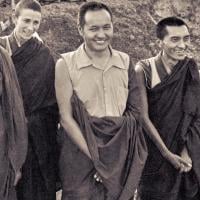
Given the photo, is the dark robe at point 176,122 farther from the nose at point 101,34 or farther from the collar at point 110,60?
the nose at point 101,34

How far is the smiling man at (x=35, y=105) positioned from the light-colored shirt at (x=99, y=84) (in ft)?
1.05

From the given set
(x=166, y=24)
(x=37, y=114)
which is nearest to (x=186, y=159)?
(x=166, y=24)

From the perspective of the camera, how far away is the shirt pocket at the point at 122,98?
137 inches

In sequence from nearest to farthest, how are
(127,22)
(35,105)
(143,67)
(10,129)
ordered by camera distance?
(10,129), (35,105), (143,67), (127,22)

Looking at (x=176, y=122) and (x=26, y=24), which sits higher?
(x=26, y=24)

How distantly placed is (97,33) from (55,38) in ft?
12.7

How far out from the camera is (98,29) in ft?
11.3

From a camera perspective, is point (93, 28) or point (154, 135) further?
point (154, 135)

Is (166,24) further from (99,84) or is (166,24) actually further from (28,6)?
(28,6)

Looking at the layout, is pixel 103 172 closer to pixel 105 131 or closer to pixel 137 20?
pixel 105 131

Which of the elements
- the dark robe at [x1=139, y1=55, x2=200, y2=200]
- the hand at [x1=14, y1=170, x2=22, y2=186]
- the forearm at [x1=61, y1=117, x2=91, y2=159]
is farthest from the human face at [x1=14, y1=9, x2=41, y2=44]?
the hand at [x1=14, y1=170, x2=22, y2=186]

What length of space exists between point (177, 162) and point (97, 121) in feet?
2.51

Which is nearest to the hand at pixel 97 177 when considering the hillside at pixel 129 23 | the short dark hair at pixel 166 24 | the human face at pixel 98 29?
the human face at pixel 98 29

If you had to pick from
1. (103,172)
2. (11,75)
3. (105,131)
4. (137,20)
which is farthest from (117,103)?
(137,20)
